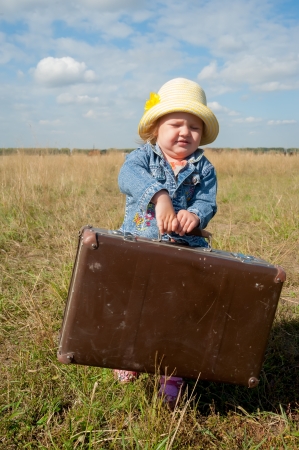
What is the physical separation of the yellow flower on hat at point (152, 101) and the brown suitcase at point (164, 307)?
814 millimetres

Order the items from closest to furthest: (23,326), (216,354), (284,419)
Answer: (216,354) → (284,419) → (23,326)

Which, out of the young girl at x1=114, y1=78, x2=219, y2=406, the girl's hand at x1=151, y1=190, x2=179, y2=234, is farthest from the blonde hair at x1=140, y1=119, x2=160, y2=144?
the girl's hand at x1=151, y1=190, x2=179, y2=234

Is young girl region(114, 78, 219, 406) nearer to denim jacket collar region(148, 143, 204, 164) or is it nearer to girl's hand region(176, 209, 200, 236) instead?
denim jacket collar region(148, 143, 204, 164)

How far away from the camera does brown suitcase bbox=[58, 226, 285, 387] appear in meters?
1.38

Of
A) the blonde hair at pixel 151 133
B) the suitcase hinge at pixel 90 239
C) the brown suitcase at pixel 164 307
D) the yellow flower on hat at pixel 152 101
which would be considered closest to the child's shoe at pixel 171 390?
the brown suitcase at pixel 164 307

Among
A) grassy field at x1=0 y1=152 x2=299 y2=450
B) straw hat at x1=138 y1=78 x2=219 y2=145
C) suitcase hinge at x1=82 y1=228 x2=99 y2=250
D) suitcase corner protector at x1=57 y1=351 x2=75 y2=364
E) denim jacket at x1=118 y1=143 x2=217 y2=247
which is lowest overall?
grassy field at x1=0 y1=152 x2=299 y2=450

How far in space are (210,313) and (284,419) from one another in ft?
2.25

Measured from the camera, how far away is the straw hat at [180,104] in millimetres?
1853

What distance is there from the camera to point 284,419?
1.76 metres

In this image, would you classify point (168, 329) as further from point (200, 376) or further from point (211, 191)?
point (211, 191)

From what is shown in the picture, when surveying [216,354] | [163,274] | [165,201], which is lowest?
[216,354]

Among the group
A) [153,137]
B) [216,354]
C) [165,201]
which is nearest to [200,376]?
[216,354]

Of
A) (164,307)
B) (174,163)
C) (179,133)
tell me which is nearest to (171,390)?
(164,307)

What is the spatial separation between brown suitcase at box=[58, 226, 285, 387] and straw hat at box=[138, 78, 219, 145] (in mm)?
703
